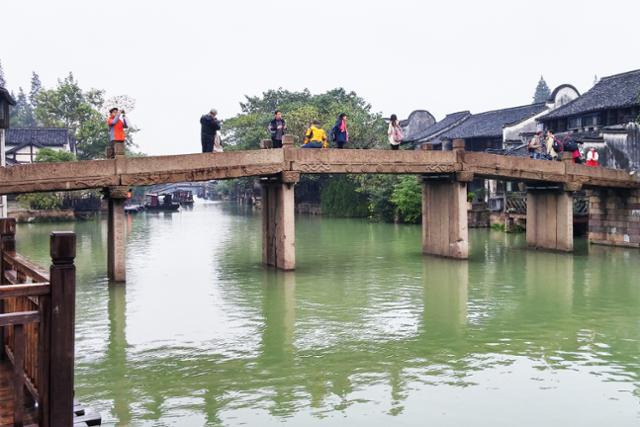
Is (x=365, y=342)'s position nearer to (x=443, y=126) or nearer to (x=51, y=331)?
(x=51, y=331)

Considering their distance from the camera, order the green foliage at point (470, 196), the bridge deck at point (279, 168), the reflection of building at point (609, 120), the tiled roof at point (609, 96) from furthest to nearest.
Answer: the green foliage at point (470, 196), the tiled roof at point (609, 96), the reflection of building at point (609, 120), the bridge deck at point (279, 168)

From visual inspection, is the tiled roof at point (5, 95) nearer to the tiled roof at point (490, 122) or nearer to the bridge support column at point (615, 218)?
the bridge support column at point (615, 218)

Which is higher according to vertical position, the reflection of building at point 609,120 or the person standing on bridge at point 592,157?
the reflection of building at point 609,120

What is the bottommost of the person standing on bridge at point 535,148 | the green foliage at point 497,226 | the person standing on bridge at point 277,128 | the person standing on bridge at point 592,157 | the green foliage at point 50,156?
the green foliage at point 497,226

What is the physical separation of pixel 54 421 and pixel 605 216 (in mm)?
27358

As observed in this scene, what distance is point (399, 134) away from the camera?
927 inches

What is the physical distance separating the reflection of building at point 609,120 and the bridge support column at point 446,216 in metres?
8.97

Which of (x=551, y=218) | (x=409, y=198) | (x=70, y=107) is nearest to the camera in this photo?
(x=551, y=218)

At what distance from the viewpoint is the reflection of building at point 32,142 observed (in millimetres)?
56500

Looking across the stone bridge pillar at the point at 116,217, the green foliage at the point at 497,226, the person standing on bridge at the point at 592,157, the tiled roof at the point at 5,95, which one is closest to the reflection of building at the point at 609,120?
the person standing on bridge at the point at 592,157

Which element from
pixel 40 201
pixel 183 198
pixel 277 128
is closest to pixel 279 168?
pixel 277 128

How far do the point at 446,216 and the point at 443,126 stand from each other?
31.3 m

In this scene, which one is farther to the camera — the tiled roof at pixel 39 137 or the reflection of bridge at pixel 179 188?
the reflection of bridge at pixel 179 188

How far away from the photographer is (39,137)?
59250mm
